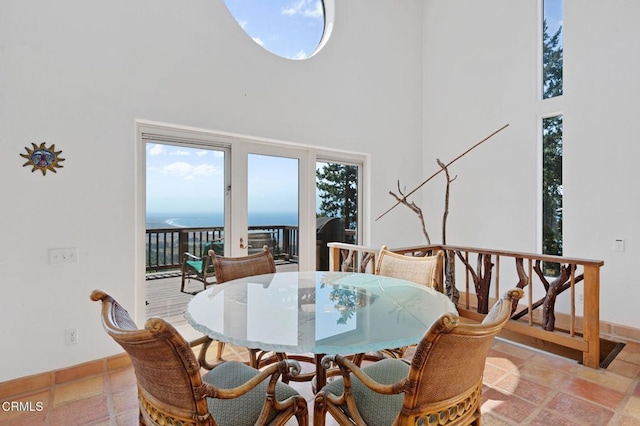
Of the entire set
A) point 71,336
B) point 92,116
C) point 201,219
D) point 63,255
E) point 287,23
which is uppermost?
point 287,23

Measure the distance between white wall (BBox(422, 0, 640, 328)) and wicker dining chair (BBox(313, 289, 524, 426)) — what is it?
2853 mm

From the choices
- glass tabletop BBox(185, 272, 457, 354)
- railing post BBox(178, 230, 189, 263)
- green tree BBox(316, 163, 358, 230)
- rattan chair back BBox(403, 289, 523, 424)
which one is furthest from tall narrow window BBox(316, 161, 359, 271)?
rattan chair back BBox(403, 289, 523, 424)

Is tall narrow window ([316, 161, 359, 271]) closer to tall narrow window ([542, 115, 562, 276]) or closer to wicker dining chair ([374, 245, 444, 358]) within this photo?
wicker dining chair ([374, 245, 444, 358])

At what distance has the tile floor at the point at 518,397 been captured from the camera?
2043 mm

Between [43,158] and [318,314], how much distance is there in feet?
7.44

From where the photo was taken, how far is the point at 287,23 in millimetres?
3756

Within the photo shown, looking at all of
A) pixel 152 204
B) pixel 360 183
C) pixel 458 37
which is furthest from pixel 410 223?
pixel 152 204

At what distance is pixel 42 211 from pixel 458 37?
4.91 metres

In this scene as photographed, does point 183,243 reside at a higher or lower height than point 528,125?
lower

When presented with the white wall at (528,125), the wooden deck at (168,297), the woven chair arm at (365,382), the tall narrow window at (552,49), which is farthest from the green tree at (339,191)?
the woven chair arm at (365,382)

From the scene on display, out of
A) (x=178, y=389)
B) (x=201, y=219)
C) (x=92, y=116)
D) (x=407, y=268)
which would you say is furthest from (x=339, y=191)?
(x=178, y=389)

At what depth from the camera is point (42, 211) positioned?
2.42 metres

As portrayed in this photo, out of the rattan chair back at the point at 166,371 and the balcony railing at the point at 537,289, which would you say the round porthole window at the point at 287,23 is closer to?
the balcony railing at the point at 537,289

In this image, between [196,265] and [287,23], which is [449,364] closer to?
[196,265]
